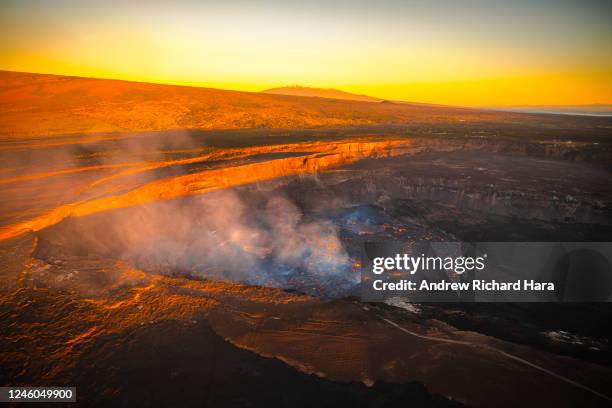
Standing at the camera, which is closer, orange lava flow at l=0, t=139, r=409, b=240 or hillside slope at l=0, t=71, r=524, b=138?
orange lava flow at l=0, t=139, r=409, b=240

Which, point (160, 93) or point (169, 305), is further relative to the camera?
point (160, 93)

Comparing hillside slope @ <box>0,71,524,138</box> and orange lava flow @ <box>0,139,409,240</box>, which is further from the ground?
hillside slope @ <box>0,71,524,138</box>

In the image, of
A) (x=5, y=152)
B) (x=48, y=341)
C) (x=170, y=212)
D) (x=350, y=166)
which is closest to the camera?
(x=48, y=341)

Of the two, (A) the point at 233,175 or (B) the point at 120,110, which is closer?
(A) the point at 233,175

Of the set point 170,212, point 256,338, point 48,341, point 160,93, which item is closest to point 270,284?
point 256,338

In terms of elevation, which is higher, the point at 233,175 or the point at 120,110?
the point at 120,110

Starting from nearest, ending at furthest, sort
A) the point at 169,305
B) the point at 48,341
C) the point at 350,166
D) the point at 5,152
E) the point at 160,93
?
the point at 48,341, the point at 169,305, the point at 5,152, the point at 350,166, the point at 160,93

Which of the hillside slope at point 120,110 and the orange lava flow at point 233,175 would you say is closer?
the orange lava flow at point 233,175

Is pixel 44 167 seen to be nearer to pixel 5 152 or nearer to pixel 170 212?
pixel 5 152
